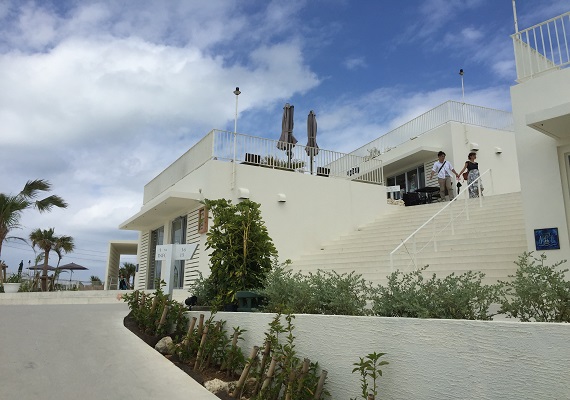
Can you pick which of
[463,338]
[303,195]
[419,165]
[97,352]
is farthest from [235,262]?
[419,165]

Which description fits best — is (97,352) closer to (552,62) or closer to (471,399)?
(471,399)

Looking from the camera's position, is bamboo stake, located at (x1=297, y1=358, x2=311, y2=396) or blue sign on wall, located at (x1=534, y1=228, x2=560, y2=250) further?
blue sign on wall, located at (x1=534, y1=228, x2=560, y2=250)

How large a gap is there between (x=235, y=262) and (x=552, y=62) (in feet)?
21.0

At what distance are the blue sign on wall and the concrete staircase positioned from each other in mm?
1041

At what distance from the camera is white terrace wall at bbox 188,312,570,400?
9.00ft

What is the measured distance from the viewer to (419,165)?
19.1 metres

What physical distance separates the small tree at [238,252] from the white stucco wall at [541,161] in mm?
4219

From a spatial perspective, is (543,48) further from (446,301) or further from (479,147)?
(479,147)

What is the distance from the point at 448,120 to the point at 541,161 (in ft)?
38.0

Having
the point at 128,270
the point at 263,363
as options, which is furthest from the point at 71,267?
the point at 263,363

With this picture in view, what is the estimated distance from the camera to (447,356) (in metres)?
3.26

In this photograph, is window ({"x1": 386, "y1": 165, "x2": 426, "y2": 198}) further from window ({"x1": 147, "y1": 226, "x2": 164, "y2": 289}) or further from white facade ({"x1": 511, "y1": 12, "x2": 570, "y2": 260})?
white facade ({"x1": 511, "y1": 12, "x2": 570, "y2": 260})

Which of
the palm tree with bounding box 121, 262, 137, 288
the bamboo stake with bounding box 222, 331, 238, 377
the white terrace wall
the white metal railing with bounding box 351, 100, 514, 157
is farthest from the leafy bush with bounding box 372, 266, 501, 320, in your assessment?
the palm tree with bounding box 121, 262, 137, 288

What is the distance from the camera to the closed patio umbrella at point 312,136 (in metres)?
15.1
